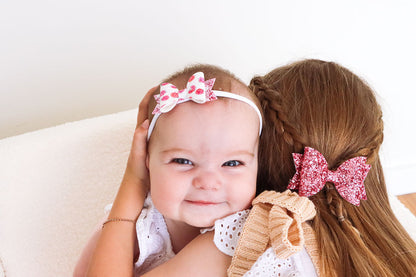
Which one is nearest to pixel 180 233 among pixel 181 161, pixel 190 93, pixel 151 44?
pixel 181 161

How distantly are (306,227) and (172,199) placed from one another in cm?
27

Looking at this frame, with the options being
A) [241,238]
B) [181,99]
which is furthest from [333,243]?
[181,99]

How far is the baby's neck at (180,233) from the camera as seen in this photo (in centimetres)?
104

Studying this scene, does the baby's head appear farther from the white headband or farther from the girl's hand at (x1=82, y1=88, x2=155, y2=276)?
the girl's hand at (x1=82, y1=88, x2=155, y2=276)

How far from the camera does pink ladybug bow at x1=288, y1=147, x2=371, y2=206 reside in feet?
2.91

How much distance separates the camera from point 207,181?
2.80ft

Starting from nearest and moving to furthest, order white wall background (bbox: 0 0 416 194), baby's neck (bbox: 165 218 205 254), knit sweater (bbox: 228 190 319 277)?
knit sweater (bbox: 228 190 319 277), baby's neck (bbox: 165 218 205 254), white wall background (bbox: 0 0 416 194)

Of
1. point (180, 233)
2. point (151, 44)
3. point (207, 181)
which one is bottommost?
point (180, 233)

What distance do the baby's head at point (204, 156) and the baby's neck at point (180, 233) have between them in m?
0.15

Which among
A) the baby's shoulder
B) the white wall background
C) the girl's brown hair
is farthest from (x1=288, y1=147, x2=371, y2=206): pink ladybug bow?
the white wall background

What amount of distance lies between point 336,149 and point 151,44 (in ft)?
2.99

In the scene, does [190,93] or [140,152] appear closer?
[190,93]

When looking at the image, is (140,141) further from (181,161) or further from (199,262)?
(199,262)

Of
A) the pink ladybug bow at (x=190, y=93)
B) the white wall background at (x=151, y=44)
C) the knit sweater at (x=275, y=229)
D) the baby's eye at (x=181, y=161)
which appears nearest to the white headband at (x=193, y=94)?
the pink ladybug bow at (x=190, y=93)
